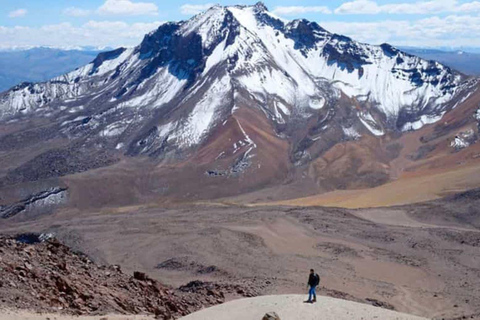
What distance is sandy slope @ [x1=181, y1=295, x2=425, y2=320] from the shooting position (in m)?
20.8

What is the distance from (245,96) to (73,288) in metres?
97.8

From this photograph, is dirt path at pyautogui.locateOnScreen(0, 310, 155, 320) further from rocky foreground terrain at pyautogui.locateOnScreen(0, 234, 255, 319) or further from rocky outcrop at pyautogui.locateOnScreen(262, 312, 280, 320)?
rocky outcrop at pyautogui.locateOnScreen(262, 312, 280, 320)

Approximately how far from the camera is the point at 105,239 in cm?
5231

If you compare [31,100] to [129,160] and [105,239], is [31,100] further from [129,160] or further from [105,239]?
[105,239]

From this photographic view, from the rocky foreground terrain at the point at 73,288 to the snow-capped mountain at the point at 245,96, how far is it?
6865 centimetres

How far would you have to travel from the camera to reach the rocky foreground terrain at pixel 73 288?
2247cm

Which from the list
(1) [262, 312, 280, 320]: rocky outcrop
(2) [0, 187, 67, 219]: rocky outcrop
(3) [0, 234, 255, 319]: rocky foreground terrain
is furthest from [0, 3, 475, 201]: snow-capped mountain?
(1) [262, 312, 280, 320]: rocky outcrop

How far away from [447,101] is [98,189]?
7713 cm

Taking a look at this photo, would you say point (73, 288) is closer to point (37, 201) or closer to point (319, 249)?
point (319, 249)

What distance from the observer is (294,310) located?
21.4 m

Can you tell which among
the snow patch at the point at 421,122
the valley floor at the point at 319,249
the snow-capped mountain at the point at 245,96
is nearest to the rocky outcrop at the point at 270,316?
the valley floor at the point at 319,249

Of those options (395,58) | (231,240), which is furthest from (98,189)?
(395,58)

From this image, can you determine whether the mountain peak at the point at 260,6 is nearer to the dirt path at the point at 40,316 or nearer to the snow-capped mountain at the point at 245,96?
the snow-capped mountain at the point at 245,96

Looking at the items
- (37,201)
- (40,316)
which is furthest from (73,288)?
(37,201)
